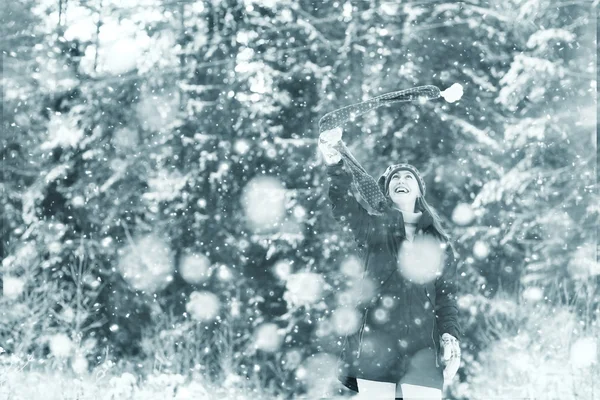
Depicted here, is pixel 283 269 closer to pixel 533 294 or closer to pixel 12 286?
pixel 533 294

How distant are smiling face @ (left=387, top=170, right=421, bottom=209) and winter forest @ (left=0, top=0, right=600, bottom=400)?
10.3ft

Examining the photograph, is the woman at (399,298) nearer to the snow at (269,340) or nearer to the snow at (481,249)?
the snow at (481,249)

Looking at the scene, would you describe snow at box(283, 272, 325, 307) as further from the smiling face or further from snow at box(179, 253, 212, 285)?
the smiling face

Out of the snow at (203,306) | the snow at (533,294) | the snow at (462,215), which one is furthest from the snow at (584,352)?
the snow at (203,306)

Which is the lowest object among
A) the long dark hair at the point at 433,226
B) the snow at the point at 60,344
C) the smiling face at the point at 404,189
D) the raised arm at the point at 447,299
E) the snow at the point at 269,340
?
the snow at the point at 60,344

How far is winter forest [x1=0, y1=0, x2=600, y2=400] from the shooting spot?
19.2ft

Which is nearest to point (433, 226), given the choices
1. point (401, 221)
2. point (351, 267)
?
point (401, 221)

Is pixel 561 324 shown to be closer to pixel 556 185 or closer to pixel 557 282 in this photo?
pixel 557 282

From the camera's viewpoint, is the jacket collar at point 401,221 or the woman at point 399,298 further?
the jacket collar at point 401,221

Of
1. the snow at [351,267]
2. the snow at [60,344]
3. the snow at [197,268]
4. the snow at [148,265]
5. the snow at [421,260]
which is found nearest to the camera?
the snow at [421,260]

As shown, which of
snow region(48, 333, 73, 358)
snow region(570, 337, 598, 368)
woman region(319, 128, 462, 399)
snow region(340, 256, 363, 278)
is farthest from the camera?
snow region(48, 333, 73, 358)

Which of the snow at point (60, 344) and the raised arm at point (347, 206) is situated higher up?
the raised arm at point (347, 206)

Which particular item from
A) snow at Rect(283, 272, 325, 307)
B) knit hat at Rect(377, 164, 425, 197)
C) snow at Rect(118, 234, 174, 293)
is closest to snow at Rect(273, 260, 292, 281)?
snow at Rect(283, 272, 325, 307)

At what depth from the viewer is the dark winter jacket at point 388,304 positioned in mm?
2393
